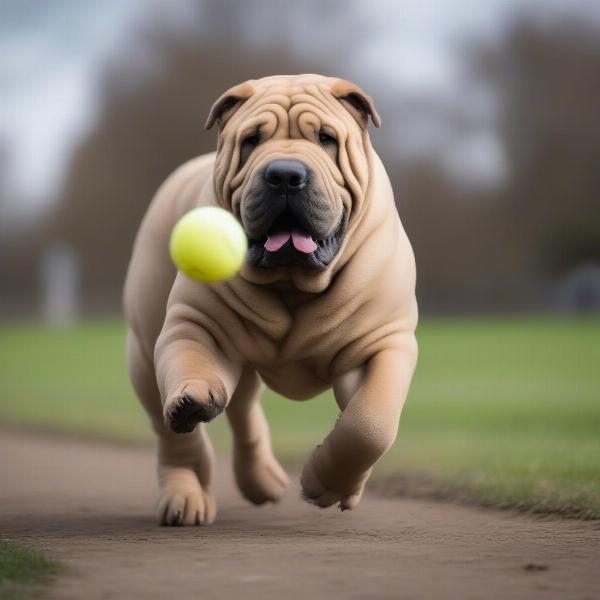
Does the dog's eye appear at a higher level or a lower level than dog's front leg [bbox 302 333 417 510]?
higher

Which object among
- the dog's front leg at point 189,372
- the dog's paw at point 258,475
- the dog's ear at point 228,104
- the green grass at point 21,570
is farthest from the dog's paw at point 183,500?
the dog's ear at point 228,104

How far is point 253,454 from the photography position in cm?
595

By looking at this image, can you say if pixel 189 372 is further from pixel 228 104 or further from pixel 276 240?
pixel 228 104

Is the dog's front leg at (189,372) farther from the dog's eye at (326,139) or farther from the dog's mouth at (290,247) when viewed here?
the dog's eye at (326,139)

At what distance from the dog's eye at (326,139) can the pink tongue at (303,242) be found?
1.22 ft

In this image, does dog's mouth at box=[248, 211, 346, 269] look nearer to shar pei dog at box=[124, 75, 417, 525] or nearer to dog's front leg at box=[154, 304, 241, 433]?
shar pei dog at box=[124, 75, 417, 525]

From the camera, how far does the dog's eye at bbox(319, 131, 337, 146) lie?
450 centimetres

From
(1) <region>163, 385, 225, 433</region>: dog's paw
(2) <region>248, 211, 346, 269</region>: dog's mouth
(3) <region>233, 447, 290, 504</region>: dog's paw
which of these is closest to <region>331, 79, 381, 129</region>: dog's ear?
(2) <region>248, 211, 346, 269</region>: dog's mouth

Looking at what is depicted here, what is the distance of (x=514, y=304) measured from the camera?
33.8 metres

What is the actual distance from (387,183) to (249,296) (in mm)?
743

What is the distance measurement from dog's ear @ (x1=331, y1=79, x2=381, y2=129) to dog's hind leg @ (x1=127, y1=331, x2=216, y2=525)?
5.05 ft

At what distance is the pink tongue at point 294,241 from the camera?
14.2 ft

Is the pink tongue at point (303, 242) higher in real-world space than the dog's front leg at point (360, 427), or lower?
higher

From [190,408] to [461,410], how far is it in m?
8.11
